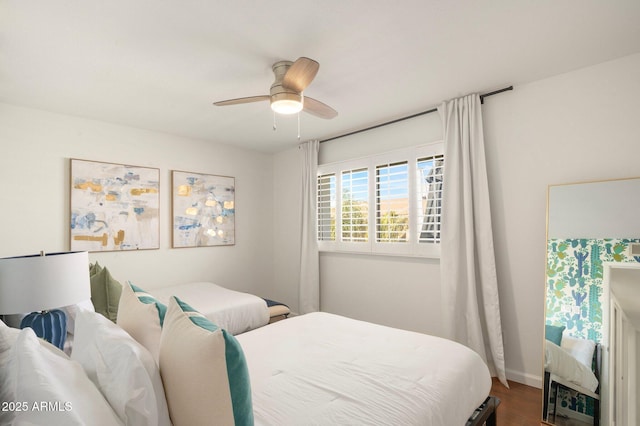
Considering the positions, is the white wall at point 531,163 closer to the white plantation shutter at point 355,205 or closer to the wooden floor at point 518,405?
the wooden floor at point 518,405

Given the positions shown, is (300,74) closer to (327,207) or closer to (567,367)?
(327,207)

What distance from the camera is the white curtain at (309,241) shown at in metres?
3.98

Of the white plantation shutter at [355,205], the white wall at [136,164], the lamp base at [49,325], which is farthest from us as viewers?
the white plantation shutter at [355,205]

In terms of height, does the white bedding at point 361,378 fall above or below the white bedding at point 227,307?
above

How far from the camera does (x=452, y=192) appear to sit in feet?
9.15

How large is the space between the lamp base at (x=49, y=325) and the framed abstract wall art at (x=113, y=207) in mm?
1803

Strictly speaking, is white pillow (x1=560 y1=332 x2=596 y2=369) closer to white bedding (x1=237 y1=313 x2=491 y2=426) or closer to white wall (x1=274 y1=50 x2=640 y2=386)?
white wall (x1=274 y1=50 x2=640 y2=386)

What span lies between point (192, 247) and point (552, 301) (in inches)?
147

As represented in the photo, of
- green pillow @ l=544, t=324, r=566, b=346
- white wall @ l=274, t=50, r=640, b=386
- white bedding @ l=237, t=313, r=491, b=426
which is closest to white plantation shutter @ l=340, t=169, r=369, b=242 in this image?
white wall @ l=274, t=50, r=640, b=386

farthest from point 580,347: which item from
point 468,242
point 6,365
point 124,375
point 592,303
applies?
point 6,365

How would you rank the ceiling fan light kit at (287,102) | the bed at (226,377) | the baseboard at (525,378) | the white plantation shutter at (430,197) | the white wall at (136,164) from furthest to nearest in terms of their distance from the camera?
the white plantation shutter at (430,197), the white wall at (136,164), the baseboard at (525,378), the ceiling fan light kit at (287,102), the bed at (226,377)

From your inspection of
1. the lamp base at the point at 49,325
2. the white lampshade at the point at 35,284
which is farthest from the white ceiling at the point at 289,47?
the lamp base at the point at 49,325

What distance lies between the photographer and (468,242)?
2.66 meters

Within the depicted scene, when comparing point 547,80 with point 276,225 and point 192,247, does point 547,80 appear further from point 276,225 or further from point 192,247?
point 192,247
